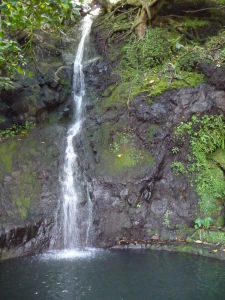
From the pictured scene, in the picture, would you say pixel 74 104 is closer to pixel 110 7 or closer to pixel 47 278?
pixel 110 7

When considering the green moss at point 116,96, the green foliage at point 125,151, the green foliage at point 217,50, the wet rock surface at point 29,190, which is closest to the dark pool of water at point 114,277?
the wet rock surface at point 29,190

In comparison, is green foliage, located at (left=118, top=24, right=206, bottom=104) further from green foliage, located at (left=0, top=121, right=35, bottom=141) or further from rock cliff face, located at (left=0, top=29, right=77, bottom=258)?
green foliage, located at (left=0, top=121, right=35, bottom=141)

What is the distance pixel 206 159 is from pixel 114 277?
448 centimetres

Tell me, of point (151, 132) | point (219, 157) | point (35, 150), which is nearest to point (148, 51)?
point (151, 132)

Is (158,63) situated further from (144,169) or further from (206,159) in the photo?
(144,169)

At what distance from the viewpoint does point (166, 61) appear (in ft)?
37.3

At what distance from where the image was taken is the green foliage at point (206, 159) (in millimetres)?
9383

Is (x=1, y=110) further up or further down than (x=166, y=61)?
further down

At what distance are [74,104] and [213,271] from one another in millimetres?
7364

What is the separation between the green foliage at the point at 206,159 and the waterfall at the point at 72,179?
115 inches

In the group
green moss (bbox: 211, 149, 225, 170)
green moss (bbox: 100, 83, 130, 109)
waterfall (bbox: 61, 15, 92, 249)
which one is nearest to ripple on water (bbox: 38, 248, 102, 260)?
waterfall (bbox: 61, 15, 92, 249)

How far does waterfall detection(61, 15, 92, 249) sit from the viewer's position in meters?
9.31

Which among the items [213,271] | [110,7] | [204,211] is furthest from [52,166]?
[110,7]

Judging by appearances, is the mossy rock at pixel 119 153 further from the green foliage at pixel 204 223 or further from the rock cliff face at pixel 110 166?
the green foliage at pixel 204 223
